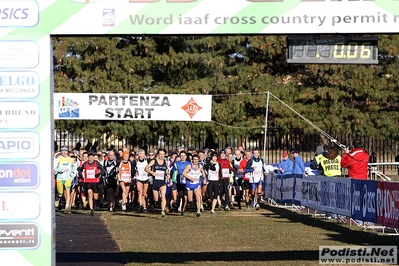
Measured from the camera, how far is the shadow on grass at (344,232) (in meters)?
17.5

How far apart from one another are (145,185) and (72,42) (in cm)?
1498

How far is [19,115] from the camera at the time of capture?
1120 centimetres

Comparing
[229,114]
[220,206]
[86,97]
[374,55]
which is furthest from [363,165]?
[229,114]

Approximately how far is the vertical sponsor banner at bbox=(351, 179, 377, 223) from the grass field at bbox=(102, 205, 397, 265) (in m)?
0.46

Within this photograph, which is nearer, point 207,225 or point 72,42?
point 207,225

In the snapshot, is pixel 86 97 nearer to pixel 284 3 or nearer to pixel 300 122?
pixel 300 122

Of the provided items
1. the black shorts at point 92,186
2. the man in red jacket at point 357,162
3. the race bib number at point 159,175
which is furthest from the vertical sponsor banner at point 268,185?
the man in red jacket at point 357,162

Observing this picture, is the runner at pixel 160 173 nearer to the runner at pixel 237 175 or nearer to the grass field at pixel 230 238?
the grass field at pixel 230 238

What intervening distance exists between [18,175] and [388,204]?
24.6 ft

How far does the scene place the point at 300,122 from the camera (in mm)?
42469

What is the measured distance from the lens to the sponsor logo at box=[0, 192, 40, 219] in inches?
442

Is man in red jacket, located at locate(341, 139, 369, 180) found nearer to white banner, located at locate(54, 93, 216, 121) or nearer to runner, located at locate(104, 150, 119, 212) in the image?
runner, located at locate(104, 150, 119, 212)

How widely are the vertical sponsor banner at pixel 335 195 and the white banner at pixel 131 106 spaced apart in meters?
8.36

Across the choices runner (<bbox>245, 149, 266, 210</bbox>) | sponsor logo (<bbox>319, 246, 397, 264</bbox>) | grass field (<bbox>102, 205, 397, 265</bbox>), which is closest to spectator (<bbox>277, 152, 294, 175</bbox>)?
runner (<bbox>245, 149, 266, 210</bbox>)
